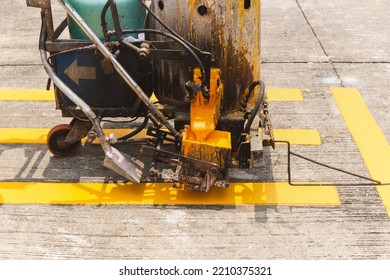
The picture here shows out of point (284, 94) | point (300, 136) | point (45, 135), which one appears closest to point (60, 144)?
point (45, 135)

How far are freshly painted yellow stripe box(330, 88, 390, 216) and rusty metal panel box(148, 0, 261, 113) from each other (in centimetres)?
126

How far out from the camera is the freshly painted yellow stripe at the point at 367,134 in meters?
4.85

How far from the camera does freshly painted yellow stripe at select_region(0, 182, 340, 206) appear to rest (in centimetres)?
452

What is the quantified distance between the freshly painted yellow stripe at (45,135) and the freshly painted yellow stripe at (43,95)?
66 centimetres

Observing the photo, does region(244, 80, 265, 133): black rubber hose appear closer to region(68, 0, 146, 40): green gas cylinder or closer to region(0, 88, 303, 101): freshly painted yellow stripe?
region(68, 0, 146, 40): green gas cylinder

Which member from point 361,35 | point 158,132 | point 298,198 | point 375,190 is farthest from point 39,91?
point 361,35

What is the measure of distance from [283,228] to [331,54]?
343cm

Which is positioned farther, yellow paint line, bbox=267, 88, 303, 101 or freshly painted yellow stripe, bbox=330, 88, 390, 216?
yellow paint line, bbox=267, 88, 303, 101

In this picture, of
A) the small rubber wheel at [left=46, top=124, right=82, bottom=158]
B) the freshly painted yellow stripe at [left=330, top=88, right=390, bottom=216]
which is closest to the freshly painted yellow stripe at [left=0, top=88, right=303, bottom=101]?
the freshly painted yellow stripe at [left=330, top=88, right=390, bottom=216]

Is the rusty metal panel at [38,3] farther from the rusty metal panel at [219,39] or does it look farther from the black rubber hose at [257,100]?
the black rubber hose at [257,100]

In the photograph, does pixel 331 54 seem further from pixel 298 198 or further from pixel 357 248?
pixel 357 248

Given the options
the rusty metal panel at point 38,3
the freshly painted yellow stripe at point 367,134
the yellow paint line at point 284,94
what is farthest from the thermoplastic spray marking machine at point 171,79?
the yellow paint line at point 284,94

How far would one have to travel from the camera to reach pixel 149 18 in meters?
4.71

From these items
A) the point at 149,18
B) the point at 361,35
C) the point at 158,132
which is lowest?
the point at 361,35
